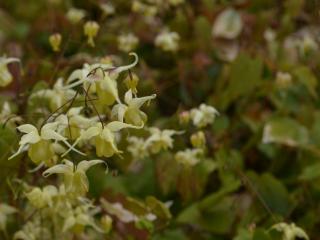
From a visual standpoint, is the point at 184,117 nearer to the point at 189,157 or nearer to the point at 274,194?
the point at 189,157

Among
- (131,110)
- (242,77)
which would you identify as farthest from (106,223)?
(242,77)

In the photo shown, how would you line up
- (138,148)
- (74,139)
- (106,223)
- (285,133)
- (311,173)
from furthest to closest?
1. (285,133)
2. (311,173)
3. (138,148)
4. (106,223)
5. (74,139)

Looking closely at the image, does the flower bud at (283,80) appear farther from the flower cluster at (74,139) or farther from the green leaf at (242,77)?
the flower cluster at (74,139)

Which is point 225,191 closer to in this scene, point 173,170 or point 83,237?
point 173,170

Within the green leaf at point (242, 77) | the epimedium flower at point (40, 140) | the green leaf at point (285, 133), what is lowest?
the green leaf at point (285, 133)

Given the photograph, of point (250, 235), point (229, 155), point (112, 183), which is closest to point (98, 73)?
point (250, 235)

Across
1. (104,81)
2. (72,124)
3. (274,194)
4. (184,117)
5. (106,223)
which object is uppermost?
(104,81)

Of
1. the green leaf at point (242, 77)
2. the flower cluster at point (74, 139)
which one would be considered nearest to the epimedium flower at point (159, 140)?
the flower cluster at point (74, 139)

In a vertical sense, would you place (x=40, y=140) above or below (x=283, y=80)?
above

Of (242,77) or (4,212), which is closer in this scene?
(4,212)
